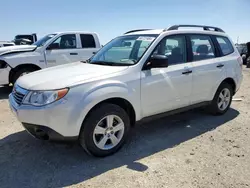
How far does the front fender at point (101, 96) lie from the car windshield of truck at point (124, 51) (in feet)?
1.59

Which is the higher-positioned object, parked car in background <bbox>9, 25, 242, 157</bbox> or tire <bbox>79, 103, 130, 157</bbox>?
parked car in background <bbox>9, 25, 242, 157</bbox>

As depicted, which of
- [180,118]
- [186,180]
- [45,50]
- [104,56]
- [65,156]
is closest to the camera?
[186,180]

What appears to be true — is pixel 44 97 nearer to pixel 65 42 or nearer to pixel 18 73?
pixel 18 73

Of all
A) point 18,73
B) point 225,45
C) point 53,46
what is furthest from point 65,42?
point 225,45

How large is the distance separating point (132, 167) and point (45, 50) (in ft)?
18.5

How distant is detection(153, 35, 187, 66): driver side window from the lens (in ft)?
13.5

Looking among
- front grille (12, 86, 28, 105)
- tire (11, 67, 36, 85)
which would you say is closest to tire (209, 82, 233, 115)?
front grille (12, 86, 28, 105)

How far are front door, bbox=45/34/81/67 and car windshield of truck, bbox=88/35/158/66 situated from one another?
3.63 meters

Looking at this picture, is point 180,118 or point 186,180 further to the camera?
point 180,118

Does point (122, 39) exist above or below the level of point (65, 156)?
above

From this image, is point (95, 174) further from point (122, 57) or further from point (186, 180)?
point (122, 57)

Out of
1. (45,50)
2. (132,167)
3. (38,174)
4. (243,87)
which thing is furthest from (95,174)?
Answer: (243,87)

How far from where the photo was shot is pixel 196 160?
3.47 m

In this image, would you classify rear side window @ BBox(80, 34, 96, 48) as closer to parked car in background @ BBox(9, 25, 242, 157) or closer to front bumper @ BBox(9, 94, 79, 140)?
parked car in background @ BBox(9, 25, 242, 157)
